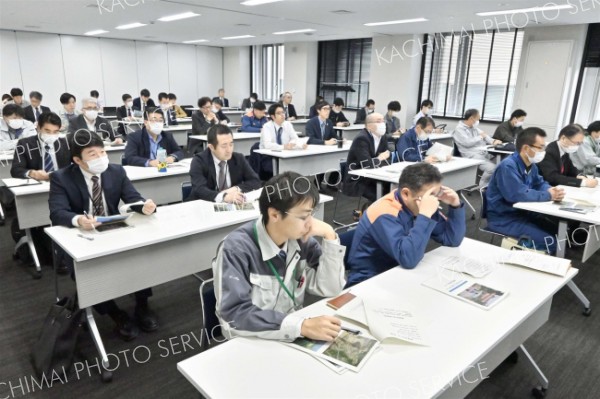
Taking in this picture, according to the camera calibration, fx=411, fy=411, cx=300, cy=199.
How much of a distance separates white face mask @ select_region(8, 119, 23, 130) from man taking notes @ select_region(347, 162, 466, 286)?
4.91 m

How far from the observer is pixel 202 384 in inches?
48.8

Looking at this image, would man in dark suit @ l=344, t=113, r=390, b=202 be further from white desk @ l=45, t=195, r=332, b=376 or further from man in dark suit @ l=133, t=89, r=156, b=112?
man in dark suit @ l=133, t=89, r=156, b=112

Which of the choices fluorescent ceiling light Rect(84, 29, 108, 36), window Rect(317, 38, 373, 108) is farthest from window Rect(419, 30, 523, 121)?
fluorescent ceiling light Rect(84, 29, 108, 36)

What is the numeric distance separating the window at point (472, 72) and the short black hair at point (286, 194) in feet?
29.7

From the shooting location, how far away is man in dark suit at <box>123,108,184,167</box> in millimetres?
4513

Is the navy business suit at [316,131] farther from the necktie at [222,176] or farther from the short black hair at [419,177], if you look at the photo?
the short black hair at [419,177]

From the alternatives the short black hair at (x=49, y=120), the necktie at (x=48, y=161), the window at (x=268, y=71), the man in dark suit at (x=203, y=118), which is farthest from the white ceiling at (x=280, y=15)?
the necktie at (x=48, y=161)

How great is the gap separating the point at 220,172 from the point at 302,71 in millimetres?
9762

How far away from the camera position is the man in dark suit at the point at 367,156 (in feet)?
15.0

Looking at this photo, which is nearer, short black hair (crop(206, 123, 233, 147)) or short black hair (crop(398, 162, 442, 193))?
short black hair (crop(398, 162, 442, 193))

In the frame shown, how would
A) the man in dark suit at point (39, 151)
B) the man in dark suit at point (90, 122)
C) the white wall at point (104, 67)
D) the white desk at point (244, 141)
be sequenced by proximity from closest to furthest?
the man in dark suit at point (39, 151)
the man in dark suit at point (90, 122)
the white desk at point (244, 141)
the white wall at point (104, 67)

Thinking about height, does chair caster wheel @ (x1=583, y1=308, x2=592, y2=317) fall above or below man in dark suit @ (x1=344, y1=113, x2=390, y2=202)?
below

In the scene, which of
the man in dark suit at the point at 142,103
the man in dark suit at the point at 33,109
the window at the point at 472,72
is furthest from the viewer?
the man in dark suit at the point at 142,103

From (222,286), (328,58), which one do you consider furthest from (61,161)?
(328,58)
